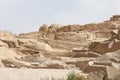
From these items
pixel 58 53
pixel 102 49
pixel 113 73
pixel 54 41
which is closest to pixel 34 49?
pixel 58 53

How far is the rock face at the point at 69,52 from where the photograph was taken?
14.4 m

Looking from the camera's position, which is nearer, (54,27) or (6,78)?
(6,78)

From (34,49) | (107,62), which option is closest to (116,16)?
(34,49)

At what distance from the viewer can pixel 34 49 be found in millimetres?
28688

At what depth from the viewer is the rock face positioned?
568 inches

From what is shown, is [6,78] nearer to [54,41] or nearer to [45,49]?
[45,49]

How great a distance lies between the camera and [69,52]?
25.6m

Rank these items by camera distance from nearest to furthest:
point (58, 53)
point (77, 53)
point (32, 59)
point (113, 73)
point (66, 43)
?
point (113, 73), point (32, 59), point (77, 53), point (58, 53), point (66, 43)

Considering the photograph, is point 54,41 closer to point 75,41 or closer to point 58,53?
point 75,41

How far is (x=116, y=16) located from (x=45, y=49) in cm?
2316

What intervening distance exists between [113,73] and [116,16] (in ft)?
123

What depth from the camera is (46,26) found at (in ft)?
153

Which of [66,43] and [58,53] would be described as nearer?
[58,53]

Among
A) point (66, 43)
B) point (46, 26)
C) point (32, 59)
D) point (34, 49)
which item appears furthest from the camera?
point (46, 26)
